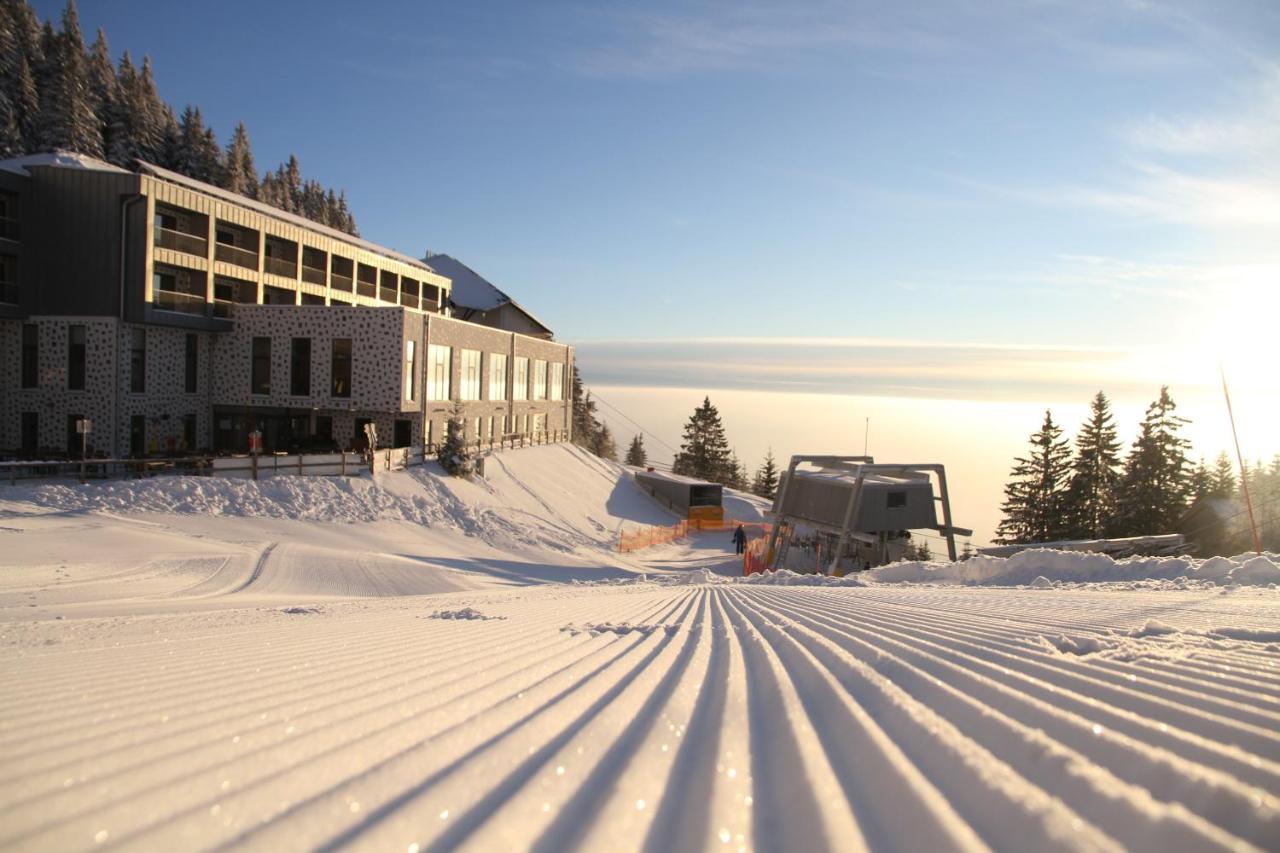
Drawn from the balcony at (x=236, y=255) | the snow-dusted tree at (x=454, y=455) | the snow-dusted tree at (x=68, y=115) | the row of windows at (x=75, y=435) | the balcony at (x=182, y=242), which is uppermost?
the snow-dusted tree at (x=68, y=115)

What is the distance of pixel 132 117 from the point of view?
74500 millimetres

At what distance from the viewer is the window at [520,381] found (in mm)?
44447

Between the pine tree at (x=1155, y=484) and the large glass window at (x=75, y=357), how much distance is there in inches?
2067

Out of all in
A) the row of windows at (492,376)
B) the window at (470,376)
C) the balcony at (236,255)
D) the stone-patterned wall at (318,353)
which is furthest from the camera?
the window at (470,376)

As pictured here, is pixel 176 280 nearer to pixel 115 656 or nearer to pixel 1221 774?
pixel 115 656

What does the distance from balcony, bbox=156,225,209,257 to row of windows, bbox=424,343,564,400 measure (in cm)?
1116

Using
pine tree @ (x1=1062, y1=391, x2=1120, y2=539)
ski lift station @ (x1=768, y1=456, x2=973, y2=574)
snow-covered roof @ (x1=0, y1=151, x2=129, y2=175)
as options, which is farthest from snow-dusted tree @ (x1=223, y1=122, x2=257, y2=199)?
pine tree @ (x1=1062, y1=391, x2=1120, y2=539)

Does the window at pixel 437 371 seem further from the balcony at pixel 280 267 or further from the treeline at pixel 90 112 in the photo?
the treeline at pixel 90 112

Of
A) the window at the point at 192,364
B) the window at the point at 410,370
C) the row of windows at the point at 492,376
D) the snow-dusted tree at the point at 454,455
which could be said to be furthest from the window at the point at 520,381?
the window at the point at 192,364

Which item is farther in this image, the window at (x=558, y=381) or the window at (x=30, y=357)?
the window at (x=558, y=381)

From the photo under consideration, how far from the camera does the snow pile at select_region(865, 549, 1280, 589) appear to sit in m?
11.0

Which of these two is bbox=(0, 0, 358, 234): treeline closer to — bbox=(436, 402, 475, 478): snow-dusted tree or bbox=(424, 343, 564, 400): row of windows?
bbox=(424, 343, 564, 400): row of windows

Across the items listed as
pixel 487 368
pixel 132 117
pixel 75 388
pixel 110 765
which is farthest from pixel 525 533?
pixel 132 117

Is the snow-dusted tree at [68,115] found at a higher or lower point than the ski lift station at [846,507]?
higher
